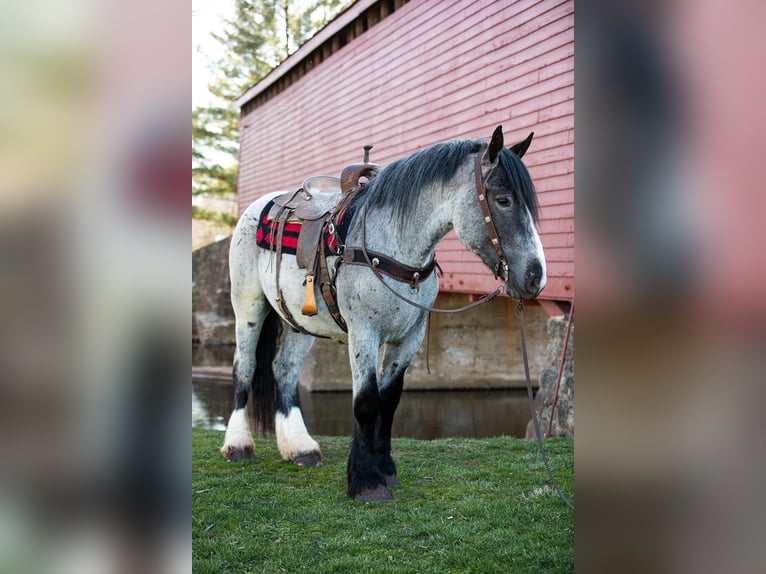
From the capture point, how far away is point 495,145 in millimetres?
3066

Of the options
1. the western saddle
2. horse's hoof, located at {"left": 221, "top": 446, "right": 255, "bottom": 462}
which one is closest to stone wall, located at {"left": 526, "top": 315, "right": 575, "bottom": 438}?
horse's hoof, located at {"left": 221, "top": 446, "right": 255, "bottom": 462}

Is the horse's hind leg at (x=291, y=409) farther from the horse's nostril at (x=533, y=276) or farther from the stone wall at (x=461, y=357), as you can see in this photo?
the stone wall at (x=461, y=357)

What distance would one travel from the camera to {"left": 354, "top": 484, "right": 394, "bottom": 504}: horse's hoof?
3480mm

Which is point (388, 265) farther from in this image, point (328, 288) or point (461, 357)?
point (461, 357)

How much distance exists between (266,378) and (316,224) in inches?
54.6

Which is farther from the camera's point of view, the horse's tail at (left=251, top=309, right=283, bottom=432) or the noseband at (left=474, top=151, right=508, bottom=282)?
the horse's tail at (left=251, top=309, right=283, bottom=432)

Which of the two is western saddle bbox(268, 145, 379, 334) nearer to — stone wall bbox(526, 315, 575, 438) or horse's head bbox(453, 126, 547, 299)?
horse's head bbox(453, 126, 547, 299)

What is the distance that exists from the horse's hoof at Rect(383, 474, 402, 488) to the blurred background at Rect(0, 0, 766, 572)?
8.37 ft

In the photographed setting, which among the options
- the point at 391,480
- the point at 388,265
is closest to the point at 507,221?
the point at 388,265

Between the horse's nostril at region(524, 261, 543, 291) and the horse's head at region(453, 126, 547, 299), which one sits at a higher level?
the horse's head at region(453, 126, 547, 299)

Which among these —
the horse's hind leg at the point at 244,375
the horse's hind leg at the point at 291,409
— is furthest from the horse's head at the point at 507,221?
the horse's hind leg at the point at 244,375
